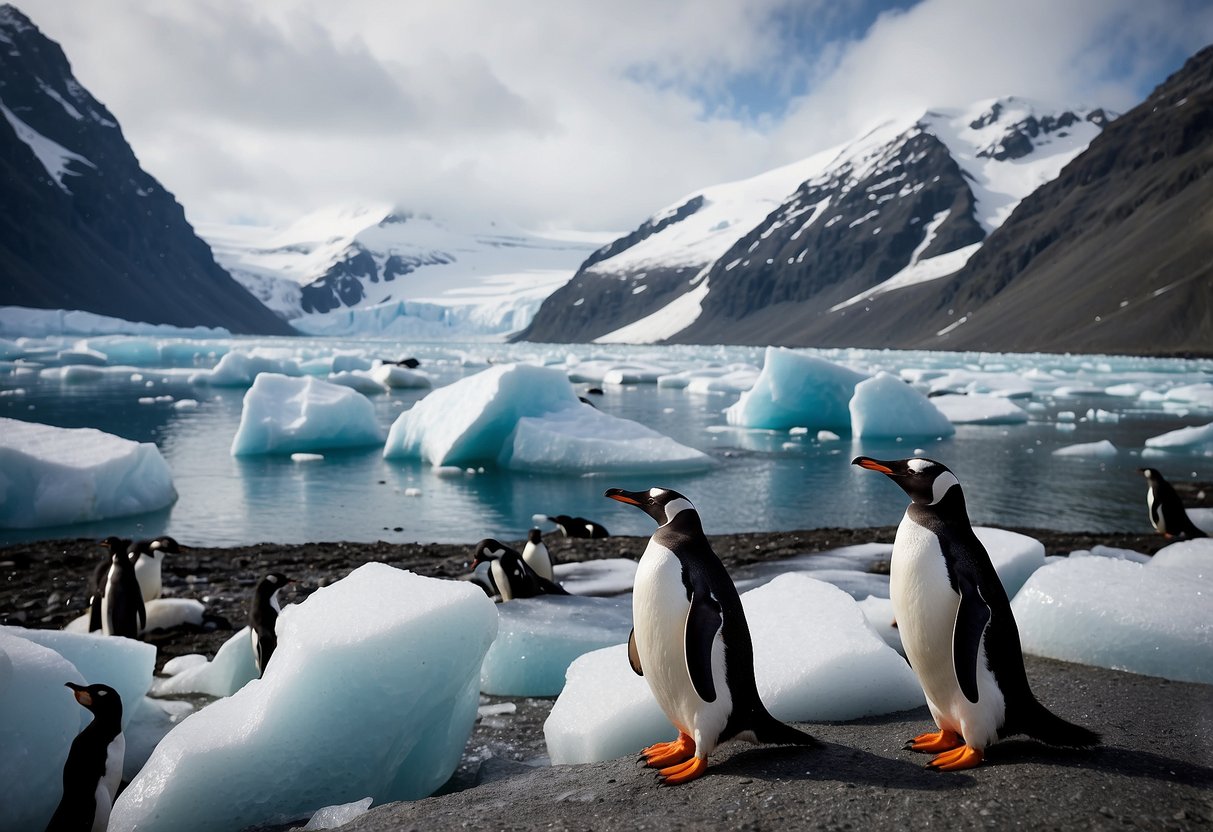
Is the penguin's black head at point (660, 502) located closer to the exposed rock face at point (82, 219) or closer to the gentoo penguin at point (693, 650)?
the gentoo penguin at point (693, 650)

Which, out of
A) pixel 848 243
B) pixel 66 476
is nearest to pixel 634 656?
pixel 66 476

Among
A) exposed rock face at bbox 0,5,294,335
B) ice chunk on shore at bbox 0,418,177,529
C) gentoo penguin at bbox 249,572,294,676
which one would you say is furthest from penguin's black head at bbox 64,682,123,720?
exposed rock face at bbox 0,5,294,335

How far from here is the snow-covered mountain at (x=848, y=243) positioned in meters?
120

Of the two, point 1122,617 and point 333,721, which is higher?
point 1122,617

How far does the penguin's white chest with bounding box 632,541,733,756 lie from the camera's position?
3.17 metres

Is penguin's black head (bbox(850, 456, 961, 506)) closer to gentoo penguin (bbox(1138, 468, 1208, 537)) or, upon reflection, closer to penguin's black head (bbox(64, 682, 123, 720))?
penguin's black head (bbox(64, 682, 123, 720))

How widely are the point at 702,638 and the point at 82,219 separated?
119 m

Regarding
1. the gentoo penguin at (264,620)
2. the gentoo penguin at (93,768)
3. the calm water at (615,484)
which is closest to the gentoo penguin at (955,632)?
the gentoo penguin at (93,768)

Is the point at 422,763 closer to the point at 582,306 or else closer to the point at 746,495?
the point at 746,495

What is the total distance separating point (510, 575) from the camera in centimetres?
703

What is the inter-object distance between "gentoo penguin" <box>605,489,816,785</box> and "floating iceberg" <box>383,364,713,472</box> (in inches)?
472

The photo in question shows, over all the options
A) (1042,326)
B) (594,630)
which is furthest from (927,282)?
(594,630)

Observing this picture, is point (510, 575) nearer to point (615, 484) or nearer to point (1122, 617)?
point (1122, 617)

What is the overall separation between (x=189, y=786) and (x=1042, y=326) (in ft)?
270
